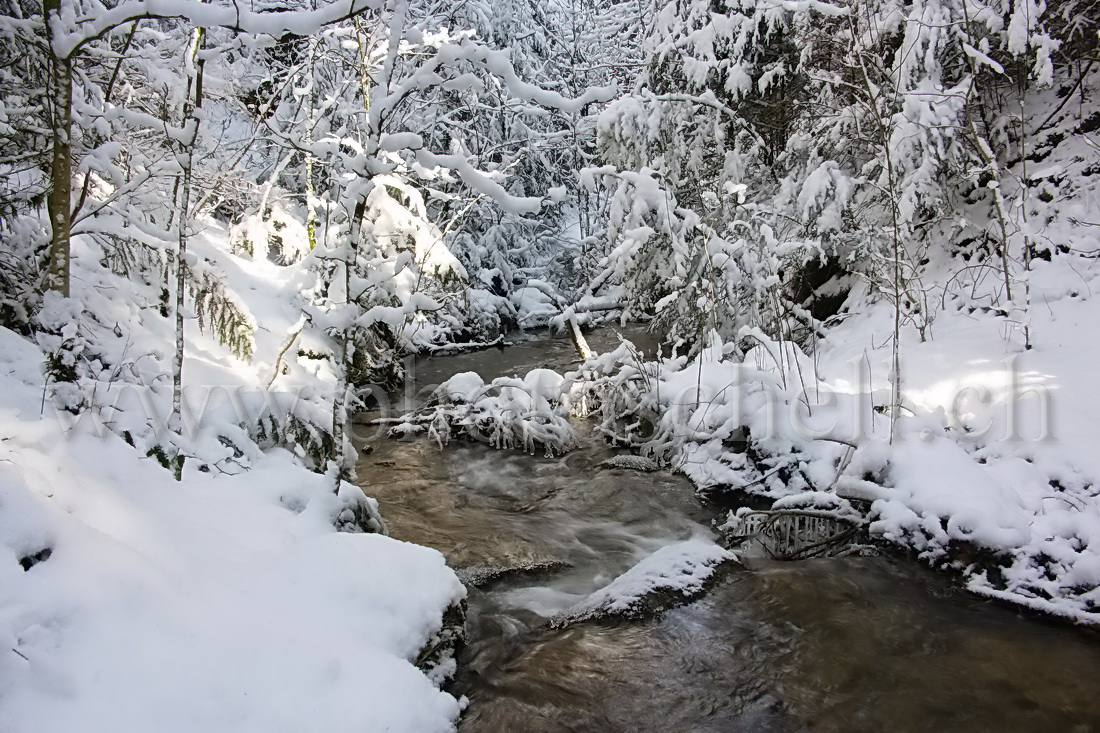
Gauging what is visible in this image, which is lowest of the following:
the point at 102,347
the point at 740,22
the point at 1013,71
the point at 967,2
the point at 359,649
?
the point at 359,649

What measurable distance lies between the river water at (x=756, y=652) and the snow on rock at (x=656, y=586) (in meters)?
0.10

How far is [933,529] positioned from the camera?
175 inches

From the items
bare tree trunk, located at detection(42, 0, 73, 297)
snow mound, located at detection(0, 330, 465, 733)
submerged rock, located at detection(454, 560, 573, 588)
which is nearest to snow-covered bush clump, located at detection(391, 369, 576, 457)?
submerged rock, located at detection(454, 560, 573, 588)

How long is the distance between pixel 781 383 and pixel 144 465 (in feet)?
18.7

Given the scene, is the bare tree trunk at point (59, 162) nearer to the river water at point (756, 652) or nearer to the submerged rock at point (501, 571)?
the river water at point (756, 652)

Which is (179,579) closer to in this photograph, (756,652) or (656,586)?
(656,586)

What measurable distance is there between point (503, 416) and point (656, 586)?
3985 millimetres

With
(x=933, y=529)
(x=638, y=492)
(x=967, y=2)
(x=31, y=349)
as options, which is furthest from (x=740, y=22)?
(x=31, y=349)

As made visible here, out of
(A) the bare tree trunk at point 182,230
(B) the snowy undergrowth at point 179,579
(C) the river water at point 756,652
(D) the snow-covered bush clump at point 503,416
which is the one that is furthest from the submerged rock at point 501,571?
(D) the snow-covered bush clump at point 503,416

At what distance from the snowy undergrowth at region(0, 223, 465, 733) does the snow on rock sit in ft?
3.09

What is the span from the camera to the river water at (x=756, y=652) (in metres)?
3.12

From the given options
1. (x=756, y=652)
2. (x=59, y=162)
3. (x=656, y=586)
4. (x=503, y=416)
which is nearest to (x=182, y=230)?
(x=59, y=162)

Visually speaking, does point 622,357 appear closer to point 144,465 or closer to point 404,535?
point 404,535

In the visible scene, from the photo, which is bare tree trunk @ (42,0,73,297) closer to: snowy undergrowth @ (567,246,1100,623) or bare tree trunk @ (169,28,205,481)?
bare tree trunk @ (169,28,205,481)
